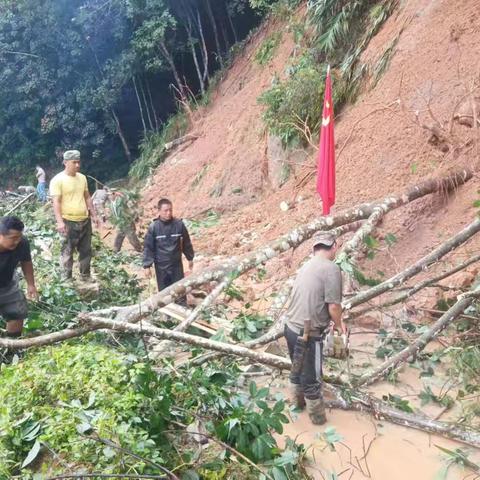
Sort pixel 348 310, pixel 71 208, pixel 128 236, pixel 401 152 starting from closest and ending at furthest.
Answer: pixel 348 310, pixel 71 208, pixel 401 152, pixel 128 236

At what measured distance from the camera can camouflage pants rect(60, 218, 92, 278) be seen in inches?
258

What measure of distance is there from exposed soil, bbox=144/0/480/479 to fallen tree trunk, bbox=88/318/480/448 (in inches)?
3.3

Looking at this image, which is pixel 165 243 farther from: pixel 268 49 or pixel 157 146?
pixel 157 146

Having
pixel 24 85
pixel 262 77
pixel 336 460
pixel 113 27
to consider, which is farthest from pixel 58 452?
pixel 24 85

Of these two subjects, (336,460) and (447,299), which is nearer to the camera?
(336,460)

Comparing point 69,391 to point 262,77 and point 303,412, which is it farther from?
point 262,77

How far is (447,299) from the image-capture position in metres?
5.42

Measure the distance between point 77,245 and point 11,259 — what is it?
1.80 metres

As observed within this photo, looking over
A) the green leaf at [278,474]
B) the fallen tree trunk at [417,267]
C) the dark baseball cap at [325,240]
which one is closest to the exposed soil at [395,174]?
the fallen tree trunk at [417,267]

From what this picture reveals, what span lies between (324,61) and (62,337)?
319 inches

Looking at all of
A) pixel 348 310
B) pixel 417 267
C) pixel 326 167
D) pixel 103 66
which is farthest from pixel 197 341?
pixel 103 66

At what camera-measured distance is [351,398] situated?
4273 mm

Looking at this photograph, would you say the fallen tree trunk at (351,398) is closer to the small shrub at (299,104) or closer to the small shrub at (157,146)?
the small shrub at (299,104)

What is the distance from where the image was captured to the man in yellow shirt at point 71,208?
248 inches
